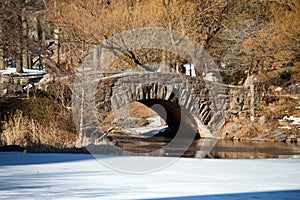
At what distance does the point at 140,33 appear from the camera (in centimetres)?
2408

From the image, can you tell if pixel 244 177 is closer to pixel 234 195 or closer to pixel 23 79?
pixel 234 195

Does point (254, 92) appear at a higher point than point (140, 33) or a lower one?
lower

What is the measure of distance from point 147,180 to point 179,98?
14.6 metres

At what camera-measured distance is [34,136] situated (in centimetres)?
1372

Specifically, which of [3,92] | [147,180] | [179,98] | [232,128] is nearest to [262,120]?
[232,128]

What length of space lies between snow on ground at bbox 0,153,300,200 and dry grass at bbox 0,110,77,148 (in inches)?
139

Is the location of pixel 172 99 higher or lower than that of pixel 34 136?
higher

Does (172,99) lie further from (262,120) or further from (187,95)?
(262,120)

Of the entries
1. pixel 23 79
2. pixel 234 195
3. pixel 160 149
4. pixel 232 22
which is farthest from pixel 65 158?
pixel 23 79

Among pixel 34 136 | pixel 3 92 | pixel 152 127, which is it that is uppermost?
pixel 3 92

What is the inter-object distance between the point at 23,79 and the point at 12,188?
74.7 feet

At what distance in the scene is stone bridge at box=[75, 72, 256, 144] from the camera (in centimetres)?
1973

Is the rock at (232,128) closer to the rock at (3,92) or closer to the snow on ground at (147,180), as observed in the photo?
the rock at (3,92)

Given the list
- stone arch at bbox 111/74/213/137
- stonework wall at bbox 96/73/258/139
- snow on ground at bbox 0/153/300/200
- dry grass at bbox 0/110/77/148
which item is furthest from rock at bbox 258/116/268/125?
snow on ground at bbox 0/153/300/200
